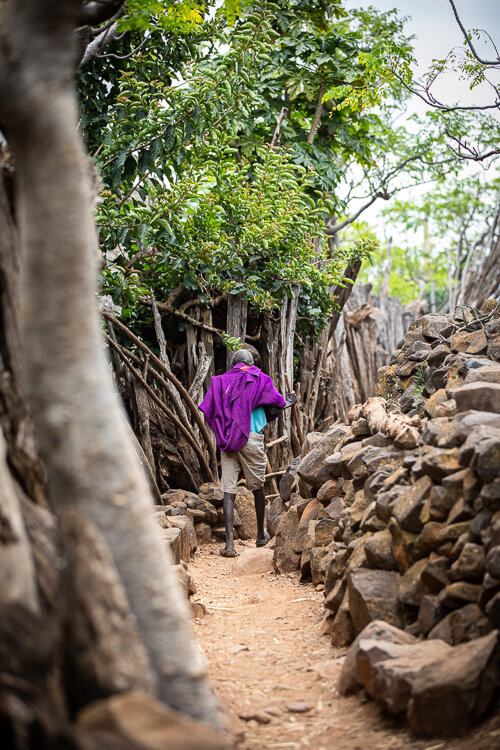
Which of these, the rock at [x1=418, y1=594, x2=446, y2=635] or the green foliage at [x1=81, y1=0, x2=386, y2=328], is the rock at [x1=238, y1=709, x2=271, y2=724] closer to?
the rock at [x1=418, y1=594, x2=446, y2=635]

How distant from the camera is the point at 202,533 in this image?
24.5 ft

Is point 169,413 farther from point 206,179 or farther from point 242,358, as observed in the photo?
point 206,179

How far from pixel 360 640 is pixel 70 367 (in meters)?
1.88

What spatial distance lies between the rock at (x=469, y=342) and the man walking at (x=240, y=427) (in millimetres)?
2092

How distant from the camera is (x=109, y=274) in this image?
6578 mm

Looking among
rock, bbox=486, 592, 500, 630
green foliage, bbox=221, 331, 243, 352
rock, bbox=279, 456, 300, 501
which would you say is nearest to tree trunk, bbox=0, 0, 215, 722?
rock, bbox=486, 592, 500, 630

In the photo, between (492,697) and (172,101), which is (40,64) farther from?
(172,101)

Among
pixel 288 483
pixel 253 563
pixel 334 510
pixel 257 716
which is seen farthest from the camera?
pixel 288 483

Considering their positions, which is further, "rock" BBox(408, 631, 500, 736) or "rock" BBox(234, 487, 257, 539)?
"rock" BBox(234, 487, 257, 539)

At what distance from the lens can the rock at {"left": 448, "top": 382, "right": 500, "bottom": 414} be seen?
3.80 metres

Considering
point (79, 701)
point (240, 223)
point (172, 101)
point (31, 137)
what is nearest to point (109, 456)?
point (79, 701)

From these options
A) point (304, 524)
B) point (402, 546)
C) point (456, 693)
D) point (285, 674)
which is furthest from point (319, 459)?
point (456, 693)

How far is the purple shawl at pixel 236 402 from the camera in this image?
22.7ft

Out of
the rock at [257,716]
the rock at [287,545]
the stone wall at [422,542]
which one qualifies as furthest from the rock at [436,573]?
the rock at [287,545]
